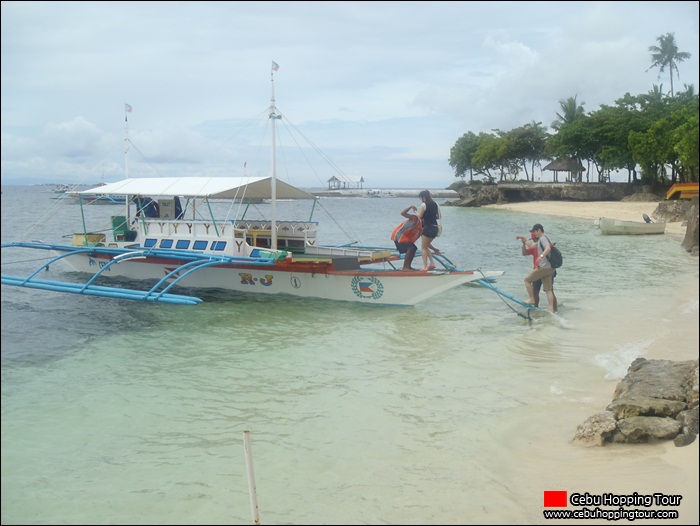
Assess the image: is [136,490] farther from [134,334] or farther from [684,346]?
[684,346]

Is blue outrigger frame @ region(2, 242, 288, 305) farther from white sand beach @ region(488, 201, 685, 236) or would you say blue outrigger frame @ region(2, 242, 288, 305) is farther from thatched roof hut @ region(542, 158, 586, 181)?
thatched roof hut @ region(542, 158, 586, 181)

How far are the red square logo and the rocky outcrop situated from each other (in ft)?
3.81

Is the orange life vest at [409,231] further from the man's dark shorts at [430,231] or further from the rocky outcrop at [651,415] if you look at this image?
the rocky outcrop at [651,415]

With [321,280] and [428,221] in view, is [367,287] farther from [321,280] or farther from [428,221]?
[428,221]

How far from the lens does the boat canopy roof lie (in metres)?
14.6

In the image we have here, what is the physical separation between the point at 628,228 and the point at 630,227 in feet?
0.40

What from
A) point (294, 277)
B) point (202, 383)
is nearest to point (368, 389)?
point (202, 383)

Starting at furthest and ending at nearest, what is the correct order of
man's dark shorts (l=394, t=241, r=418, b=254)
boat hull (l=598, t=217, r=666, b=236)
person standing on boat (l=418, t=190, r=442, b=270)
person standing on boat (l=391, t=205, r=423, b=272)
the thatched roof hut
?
the thatched roof hut, boat hull (l=598, t=217, r=666, b=236), man's dark shorts (l=394, t=241, r=418, b=254), person standing on boat (l=391, t=205, r=423, b=272), person standing on boat (l=418, t=190, r=442, b=270)

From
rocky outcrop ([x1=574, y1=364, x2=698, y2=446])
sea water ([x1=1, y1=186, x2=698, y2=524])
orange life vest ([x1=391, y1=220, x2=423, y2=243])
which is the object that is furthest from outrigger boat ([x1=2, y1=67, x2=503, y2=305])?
rocky outcrop ([x1=574, y1=364, x2=698, y2=446])

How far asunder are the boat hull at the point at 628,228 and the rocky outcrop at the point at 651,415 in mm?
26784

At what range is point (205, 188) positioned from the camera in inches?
576

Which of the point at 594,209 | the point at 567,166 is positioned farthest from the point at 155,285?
the point at 567,166

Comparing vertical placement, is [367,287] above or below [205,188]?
below

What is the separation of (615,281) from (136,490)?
16.0 m
